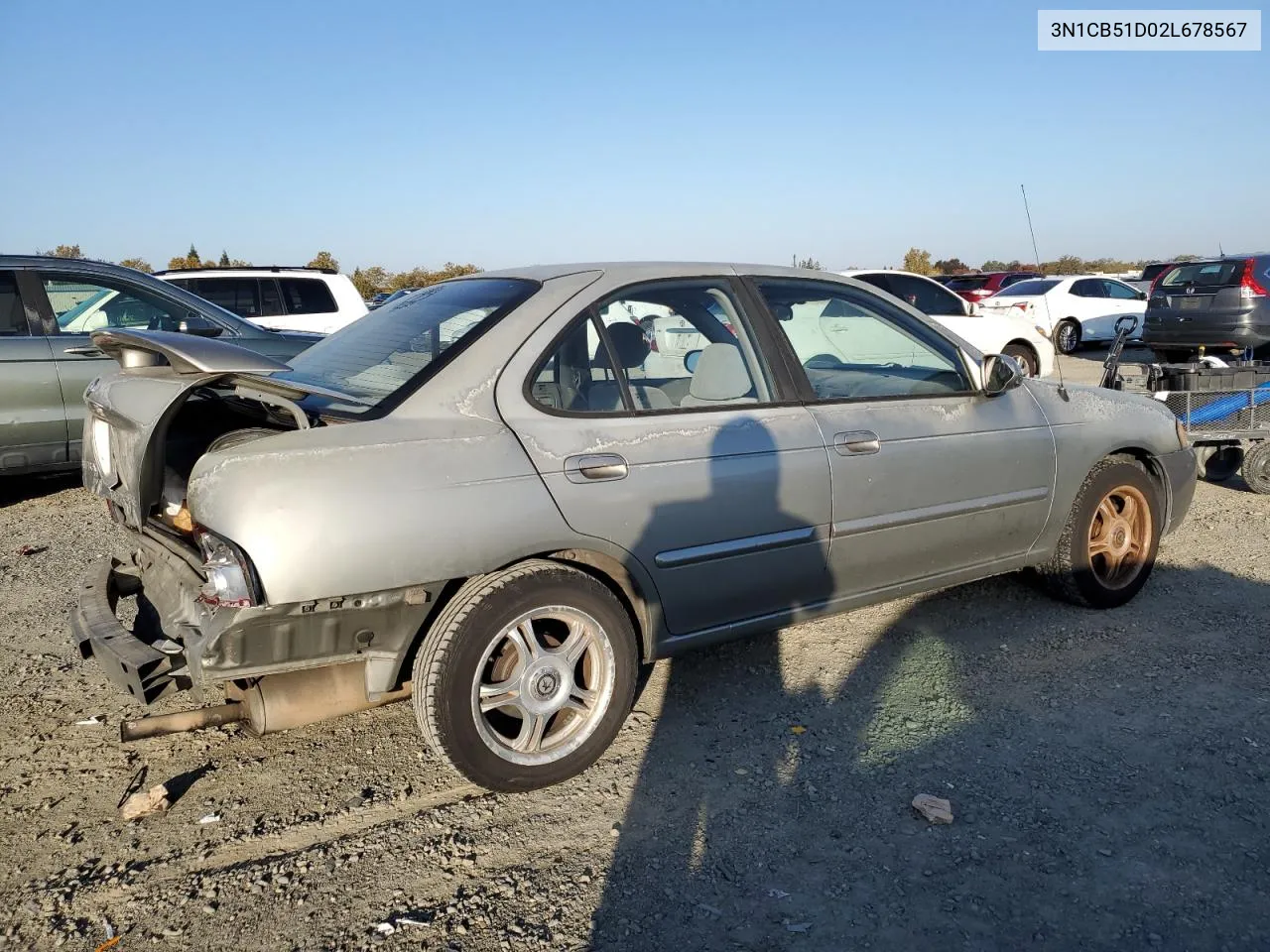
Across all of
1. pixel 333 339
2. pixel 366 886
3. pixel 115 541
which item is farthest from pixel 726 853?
pixel 115 541

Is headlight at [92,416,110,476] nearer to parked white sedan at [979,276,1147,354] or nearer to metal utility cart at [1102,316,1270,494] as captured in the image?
metal utility cart at [1102,316,1270,494]

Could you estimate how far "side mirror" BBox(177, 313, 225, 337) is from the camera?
584 cm

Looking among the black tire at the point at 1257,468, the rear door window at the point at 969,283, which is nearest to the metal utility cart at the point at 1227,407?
the black tire at the point at 1257,468

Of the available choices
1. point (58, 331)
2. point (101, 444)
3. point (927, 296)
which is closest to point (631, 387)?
point (101, 444)

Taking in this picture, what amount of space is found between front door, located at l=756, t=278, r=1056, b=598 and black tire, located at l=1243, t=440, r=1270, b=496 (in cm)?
346

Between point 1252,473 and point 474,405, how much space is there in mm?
6086

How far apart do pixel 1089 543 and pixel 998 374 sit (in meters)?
1.10

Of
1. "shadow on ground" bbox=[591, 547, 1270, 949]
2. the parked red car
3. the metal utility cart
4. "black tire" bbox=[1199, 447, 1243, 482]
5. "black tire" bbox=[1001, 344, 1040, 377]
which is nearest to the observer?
"shadow on ground" bbox=[591, 547, 1270, 949]

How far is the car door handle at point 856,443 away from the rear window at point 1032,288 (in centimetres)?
1559

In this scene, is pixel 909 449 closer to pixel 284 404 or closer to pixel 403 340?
pixel 403 340

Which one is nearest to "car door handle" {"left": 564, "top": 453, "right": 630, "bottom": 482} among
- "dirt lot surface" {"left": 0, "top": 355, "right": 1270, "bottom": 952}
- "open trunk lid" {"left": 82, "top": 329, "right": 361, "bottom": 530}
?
"open trunk lid" {"left": 82, "top": 329, "right": 361, "bottom": 530}

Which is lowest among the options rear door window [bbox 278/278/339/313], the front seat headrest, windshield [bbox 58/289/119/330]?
the front seat headrest

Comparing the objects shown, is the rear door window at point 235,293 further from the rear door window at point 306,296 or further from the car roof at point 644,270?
the car roof at point 644,270

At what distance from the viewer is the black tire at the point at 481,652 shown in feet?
9.37
